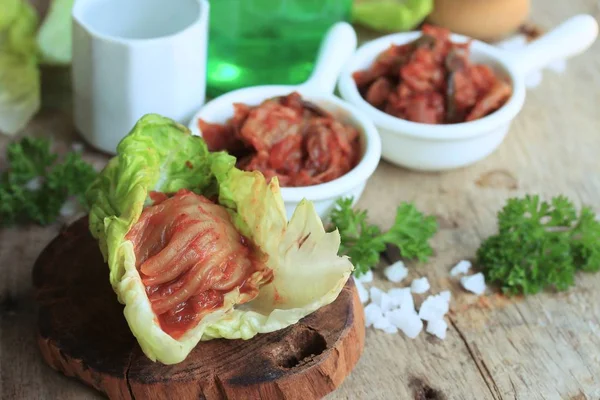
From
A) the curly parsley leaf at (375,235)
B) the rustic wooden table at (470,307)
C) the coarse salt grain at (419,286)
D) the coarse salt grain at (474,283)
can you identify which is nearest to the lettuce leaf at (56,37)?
Result: the rustic wooden table at (470,307)

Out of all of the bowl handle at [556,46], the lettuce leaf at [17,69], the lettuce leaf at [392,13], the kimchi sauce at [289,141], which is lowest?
the lettuce leaf at [17,69]

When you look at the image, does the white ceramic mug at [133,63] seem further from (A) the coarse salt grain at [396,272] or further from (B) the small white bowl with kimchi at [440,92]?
(A) the coarse salt grain at [396,272]

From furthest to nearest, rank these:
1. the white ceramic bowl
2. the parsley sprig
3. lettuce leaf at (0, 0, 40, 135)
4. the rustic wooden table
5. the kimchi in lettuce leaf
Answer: lettuce leaf at (0, 0, 40, 135)
the parsley sprig
the white ceramic bowl
the rustic wooden table
the kimchi in lettuce leaf

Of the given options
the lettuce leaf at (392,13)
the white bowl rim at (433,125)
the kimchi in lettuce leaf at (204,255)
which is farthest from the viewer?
the lettuce leaf at (392,13)

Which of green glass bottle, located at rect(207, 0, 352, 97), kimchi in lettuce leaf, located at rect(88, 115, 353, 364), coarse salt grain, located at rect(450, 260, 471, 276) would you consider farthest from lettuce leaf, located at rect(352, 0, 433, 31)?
kimchi in lettuce leaf, located at rect(88, 115, 353, 364)

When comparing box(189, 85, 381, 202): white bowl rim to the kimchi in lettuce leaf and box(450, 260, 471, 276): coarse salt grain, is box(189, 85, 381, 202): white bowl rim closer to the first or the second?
the kimchi in lettuce leaf

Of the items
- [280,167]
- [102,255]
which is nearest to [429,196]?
[280,167]

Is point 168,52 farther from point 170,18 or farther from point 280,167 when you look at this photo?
point 280,167
